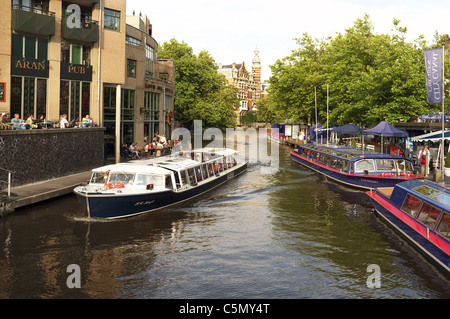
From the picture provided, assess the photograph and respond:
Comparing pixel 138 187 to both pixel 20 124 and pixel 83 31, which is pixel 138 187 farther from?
pixel 83 31

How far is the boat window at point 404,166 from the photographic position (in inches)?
1113

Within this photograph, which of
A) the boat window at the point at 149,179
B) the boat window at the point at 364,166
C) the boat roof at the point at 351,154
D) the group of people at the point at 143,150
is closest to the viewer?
the boat window at the point at 149,179

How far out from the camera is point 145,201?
2152cm

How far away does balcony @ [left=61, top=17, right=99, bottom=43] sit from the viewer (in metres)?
32.2

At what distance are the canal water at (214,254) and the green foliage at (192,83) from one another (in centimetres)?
5153

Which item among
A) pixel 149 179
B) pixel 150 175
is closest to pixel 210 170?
pixel 150 175

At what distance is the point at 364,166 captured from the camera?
1168 inches

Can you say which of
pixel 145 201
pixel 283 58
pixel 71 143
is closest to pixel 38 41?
pixel 71 143

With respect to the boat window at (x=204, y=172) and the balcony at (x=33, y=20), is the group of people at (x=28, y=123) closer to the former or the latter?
the balcony at (x=33, y=20)

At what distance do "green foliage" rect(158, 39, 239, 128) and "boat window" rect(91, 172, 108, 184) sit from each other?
52637mm

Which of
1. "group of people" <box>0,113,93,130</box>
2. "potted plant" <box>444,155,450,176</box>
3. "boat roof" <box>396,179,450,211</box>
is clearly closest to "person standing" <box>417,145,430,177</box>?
"potted plant" <box>444,155,450,176</box>

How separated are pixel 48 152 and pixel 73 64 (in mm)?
8608

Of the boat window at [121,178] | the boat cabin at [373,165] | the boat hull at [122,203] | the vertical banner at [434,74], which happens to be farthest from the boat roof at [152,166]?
the vertical banner at [434,74]
